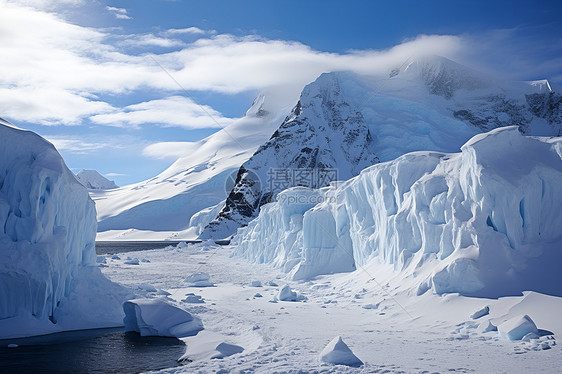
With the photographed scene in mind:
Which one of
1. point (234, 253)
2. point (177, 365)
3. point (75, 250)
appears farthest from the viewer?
point (234, 253)

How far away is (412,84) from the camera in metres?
121

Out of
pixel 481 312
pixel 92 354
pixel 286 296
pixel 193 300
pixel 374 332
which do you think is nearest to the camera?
pixel 92 354

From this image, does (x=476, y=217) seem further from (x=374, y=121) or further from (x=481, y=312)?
(x=374, y=121)

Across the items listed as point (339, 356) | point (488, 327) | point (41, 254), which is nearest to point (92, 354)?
point (41, 254)

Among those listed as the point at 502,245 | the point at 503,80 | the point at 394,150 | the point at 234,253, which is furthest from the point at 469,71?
the point at 502,245

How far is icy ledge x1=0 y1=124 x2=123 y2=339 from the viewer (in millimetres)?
13797

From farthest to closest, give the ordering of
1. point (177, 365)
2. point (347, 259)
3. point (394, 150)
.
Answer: point (394, 150), point (347, 259), point (177, 365)

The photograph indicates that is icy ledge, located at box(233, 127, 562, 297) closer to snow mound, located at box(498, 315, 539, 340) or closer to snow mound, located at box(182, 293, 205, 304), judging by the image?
snow mound, located at box(498, 315, 539, 340)

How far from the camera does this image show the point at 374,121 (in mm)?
106875

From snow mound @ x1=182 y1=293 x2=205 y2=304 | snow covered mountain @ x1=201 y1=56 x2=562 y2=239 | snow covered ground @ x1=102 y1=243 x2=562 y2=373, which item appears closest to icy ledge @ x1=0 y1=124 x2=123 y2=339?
snow mound @ x1=182 y1=293 x2=205 y2=304

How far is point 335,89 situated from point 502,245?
369ft

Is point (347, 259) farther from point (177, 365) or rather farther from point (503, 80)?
point (503, 80)

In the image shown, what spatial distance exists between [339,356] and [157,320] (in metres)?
6.52

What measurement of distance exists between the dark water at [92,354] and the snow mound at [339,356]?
12.0ft
